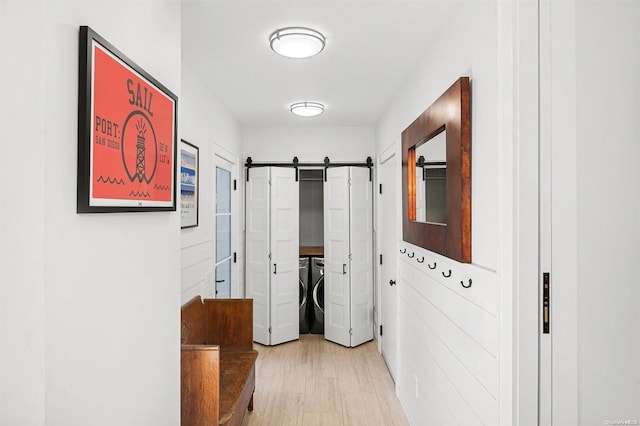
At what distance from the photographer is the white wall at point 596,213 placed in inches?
44.6

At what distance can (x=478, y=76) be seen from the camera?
5.38 ft

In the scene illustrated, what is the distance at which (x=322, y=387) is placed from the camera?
334 centimetres

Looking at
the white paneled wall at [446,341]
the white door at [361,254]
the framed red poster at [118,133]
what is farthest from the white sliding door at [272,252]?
the framed red poster at [118,133]

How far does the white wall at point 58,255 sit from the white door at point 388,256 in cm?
247

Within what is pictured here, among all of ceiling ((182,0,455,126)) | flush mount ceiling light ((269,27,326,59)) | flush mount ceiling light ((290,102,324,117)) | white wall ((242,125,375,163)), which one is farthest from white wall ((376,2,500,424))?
white wall ((242,125,375,163))

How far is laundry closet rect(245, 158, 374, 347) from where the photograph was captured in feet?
14.4

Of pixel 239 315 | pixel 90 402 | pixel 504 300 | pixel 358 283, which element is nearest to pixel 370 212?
pixel 358 283

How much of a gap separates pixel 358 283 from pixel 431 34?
2.81m

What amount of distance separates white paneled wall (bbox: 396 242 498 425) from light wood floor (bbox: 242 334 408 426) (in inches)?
10.5

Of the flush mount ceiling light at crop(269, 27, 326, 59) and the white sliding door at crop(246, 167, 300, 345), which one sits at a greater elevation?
the flush mount ceiling light at crop(269, 27, 326, 59)

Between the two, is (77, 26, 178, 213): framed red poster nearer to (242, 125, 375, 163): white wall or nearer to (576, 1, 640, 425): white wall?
(576, 1, 640, 425): white wall

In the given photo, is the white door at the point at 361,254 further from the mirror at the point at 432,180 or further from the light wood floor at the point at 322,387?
the mirror at the point at 432,180

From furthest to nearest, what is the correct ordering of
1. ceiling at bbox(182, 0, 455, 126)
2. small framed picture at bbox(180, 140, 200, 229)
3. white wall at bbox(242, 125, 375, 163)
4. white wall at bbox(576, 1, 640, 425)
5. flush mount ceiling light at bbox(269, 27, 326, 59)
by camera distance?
white wall at bbox(242, 125, 375, 163) < small framed picture at bbox(180, 140, 200, 229) < flush mount ceiling light at bbox(269, 27, 326, 59) < ceiling at bbox(182, 0, 455, 126) < white wall at bbox(576, 1, 640, 425)

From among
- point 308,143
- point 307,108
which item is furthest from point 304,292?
point 307,108
